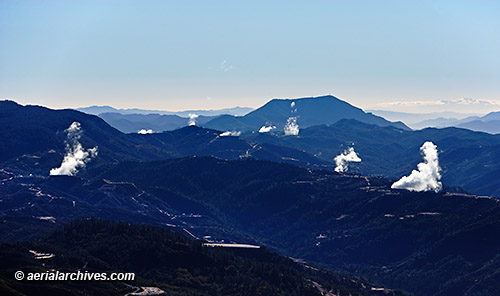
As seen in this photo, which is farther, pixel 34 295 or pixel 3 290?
pixel 34 295
